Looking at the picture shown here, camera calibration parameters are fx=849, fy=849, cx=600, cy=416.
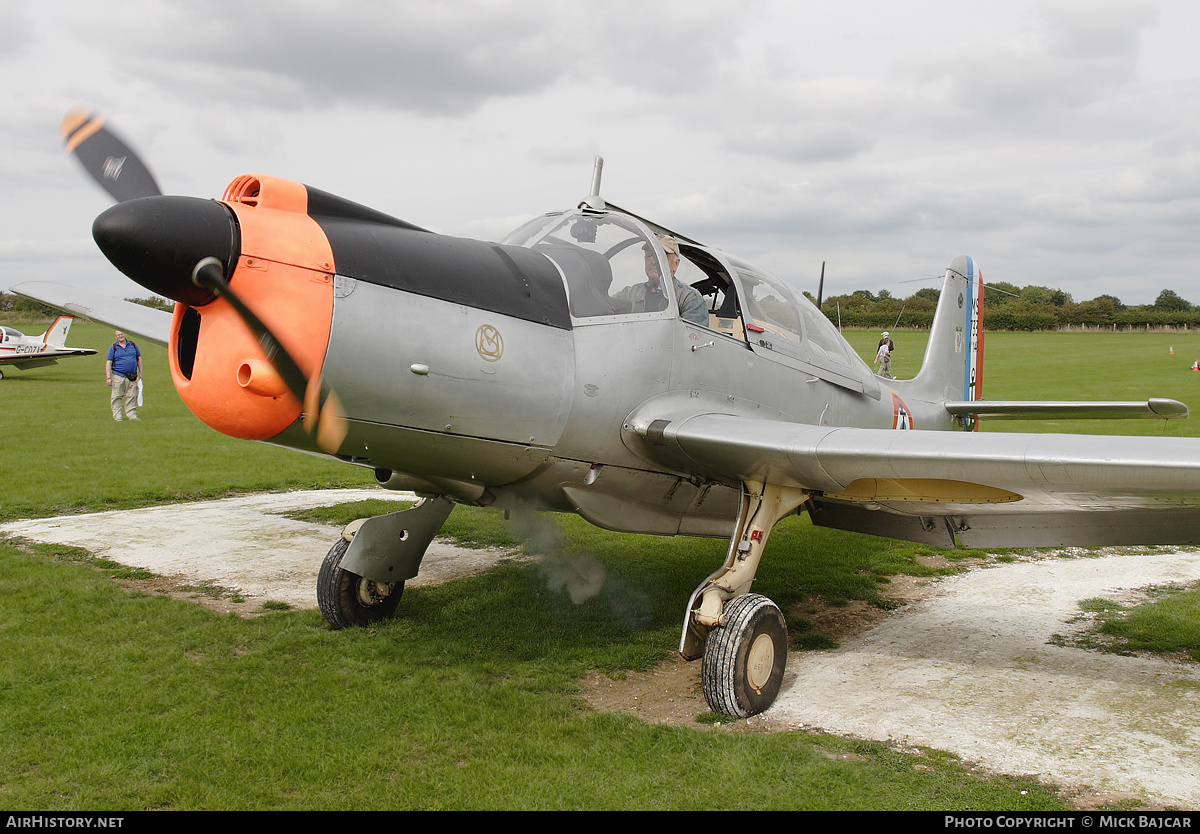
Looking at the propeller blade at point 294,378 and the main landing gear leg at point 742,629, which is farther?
the main landing gear leg at point 742,629

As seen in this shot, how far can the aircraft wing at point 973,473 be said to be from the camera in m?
4.16

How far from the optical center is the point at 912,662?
559cm

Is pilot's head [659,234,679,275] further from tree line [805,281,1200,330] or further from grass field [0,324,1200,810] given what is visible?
tree line [805,281,1200,330]

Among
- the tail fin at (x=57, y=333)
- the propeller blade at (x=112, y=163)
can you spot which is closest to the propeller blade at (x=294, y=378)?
the propeller blade at (x=112, y=163)

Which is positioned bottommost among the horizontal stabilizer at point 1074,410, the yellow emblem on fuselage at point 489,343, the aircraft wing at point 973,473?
the aircraft wing at point 973,473

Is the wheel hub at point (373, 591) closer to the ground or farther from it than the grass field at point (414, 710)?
farther from it

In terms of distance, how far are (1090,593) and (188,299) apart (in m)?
7.30

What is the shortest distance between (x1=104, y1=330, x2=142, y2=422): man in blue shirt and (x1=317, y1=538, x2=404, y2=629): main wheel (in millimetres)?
14449

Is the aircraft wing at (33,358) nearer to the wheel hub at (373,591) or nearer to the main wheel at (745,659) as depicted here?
the wheel hub at (373,591)

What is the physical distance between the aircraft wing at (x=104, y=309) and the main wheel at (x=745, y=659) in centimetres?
479

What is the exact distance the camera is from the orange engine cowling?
138 inches
